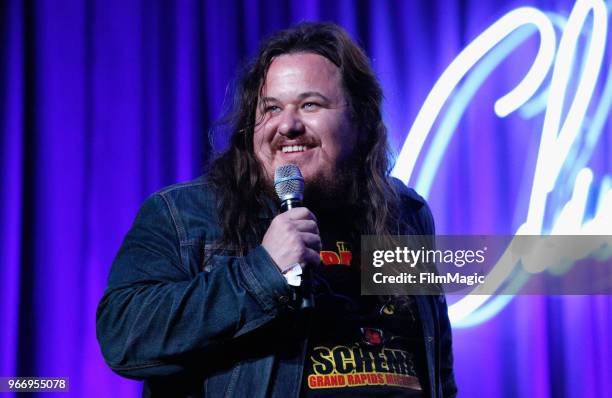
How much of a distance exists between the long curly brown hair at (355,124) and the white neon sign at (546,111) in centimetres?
87

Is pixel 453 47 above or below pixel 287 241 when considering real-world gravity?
above

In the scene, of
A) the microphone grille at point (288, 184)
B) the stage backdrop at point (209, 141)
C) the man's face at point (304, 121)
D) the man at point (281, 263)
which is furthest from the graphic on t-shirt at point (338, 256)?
the stage backdrop at point (209, 141)

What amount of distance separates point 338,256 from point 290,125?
0.97 feet

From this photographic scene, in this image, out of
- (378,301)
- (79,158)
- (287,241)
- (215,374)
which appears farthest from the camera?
(79,158)

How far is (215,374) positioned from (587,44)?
2.13m

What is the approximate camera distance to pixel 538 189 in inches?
113

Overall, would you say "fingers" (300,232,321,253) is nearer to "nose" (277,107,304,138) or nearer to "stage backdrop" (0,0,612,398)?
"nose" (277,107,304,138)

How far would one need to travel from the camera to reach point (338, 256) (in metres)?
1.69

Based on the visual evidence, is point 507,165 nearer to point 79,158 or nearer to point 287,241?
point 79,158

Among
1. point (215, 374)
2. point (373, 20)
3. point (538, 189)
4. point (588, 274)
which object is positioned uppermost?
point (373, 20)

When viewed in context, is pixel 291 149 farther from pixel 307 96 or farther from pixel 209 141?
pixel 209 141

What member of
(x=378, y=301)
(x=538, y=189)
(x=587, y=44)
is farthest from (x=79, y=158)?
(x=587, y=44)

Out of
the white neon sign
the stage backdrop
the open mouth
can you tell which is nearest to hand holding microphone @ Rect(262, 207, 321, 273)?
the open mouth

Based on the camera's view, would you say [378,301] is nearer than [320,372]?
No
